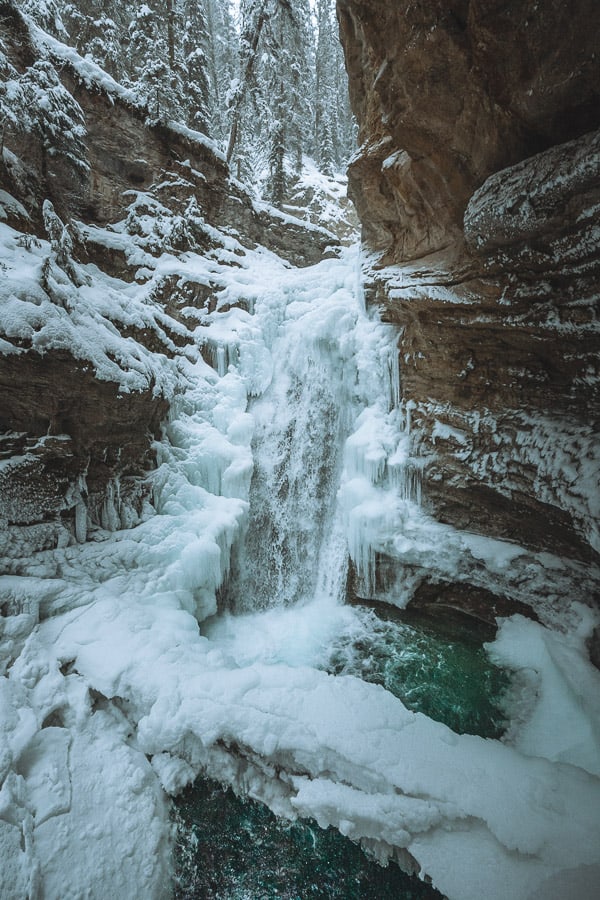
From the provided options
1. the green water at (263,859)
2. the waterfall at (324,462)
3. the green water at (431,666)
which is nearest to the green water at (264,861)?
the green water at (263,859)

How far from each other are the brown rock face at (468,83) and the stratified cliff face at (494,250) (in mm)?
14

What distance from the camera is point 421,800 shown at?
116 inches

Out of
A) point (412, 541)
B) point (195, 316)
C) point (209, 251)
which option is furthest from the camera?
point (209, 251)

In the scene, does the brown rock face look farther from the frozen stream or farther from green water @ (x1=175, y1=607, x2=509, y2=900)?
green water @ (x1=175, y1=607, x2=509, y2=900)

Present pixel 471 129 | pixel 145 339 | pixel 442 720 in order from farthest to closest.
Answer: pixel 145 339 < pixel 442 720 < pixel 471 129

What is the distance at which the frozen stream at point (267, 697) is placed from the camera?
2.77 metres

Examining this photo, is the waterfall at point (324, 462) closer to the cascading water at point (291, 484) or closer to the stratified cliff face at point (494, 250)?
the cascading water at point (291, 484)

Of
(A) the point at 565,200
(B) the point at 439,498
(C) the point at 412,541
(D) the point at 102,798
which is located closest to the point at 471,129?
(A) the point at 565,200

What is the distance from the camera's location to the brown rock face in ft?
10.2

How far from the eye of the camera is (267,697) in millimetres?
3766

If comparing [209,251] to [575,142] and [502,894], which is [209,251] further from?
[502,894]

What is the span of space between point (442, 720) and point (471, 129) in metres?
6.99

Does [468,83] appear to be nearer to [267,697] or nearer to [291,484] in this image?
[291,484]

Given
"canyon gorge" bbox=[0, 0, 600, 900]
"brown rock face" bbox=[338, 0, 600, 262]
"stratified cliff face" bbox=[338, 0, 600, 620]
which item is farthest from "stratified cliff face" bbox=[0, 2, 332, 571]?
"brown rock face" bbox=[338, 0, 600, 262]
